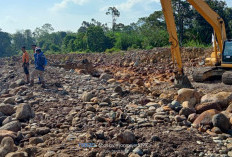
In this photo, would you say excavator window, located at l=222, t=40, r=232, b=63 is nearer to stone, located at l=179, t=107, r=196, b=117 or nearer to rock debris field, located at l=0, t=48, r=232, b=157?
rock debris field, located at l=0, t=48, r=232, b=157

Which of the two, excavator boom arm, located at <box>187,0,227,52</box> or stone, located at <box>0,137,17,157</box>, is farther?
excavator boom arm, located at <box>187,0,227,52</box>

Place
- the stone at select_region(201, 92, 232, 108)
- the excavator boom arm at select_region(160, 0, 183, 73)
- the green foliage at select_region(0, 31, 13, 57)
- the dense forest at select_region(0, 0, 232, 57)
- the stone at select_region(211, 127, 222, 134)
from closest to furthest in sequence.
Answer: the stone at select_region(211, 127, 222, 134) → the stone at select_region(201, 92, 232, 108) → the excavator boom arm at select_region(160, 0, 183, 73) → the dense forest at select_region(0, 0, 232, 57) → the green foliage at select_region(0, 31, 13, 57)

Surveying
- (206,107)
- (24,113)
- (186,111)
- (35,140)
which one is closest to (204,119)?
(186,111)

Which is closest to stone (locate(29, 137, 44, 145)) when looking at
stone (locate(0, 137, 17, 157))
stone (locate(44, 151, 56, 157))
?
stone (locate(0, 137, 17, 157))

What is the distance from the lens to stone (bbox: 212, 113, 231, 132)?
4898 millimetres

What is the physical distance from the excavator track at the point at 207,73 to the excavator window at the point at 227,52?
84 cm

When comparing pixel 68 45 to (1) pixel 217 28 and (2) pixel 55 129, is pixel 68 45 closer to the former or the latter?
(1) pixel 217 28

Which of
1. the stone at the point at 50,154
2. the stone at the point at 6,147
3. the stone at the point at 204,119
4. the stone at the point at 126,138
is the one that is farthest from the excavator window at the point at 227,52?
the stone at the point at 6,147

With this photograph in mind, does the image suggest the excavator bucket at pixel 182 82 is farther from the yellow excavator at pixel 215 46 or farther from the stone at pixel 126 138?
the stone at pixel 126 138

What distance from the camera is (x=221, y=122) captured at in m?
4.89

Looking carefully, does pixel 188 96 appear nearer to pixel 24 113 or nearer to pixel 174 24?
pixel 174 24

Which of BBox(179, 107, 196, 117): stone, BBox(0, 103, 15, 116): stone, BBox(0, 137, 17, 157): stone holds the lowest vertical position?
BBox(179, 107, 196, 117): stone

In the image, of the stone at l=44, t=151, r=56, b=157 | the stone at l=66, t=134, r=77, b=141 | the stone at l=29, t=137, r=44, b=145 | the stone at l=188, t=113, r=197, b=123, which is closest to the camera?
the stone at l=44, t=151, r=56, b=157

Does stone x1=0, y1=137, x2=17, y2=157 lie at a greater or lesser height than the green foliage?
lesser
